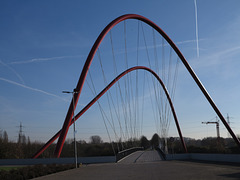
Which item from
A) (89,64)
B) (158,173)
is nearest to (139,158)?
(89,64)

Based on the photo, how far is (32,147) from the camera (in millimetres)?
60344

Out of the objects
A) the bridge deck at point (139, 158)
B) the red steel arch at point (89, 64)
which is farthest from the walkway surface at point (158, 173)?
the bridge deck at point (139, 158)

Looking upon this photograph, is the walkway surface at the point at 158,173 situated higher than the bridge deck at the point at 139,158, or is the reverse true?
the walkway surface at the point at 158,173

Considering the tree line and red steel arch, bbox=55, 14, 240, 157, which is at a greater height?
red steel arch, bbox=55, 14, 240, 157

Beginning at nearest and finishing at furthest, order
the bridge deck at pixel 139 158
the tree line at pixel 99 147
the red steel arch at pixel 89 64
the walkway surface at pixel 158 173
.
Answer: the walkway surface at pixel 158 173
the red steel arch at pixel 89 64
the bridge deck at pixel 139 158
the tree line at pixel 99 147

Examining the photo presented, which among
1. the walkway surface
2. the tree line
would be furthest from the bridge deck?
the walkway surface

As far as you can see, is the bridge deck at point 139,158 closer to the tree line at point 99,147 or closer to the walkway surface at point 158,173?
the tree line at point 99,147

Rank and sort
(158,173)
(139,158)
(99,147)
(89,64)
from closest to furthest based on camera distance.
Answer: (158,173), (89,64), (139,158), (99,147)

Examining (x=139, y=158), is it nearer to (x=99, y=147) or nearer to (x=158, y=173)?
(x=158, y=173)

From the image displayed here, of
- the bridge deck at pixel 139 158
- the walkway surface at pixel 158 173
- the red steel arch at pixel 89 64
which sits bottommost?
the bridge deck at pixel 139 158

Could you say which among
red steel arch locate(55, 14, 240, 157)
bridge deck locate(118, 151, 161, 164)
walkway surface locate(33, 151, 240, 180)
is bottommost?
bridge deck locate(118, 151, 161, 164)

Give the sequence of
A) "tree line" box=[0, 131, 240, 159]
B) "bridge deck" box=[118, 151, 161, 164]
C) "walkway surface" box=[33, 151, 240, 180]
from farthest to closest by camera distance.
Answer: "tree line" box=[0, 131, 240, 159]
"bridge deck" box=[118, 151, 161, 164]
"walkway surface" box=[33, 151, 240, 180]

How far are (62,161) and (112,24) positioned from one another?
16644 mm

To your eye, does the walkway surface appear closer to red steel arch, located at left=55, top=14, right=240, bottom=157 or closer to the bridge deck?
red steel arch, located at left=55, top=14, right=240, bottom=157
